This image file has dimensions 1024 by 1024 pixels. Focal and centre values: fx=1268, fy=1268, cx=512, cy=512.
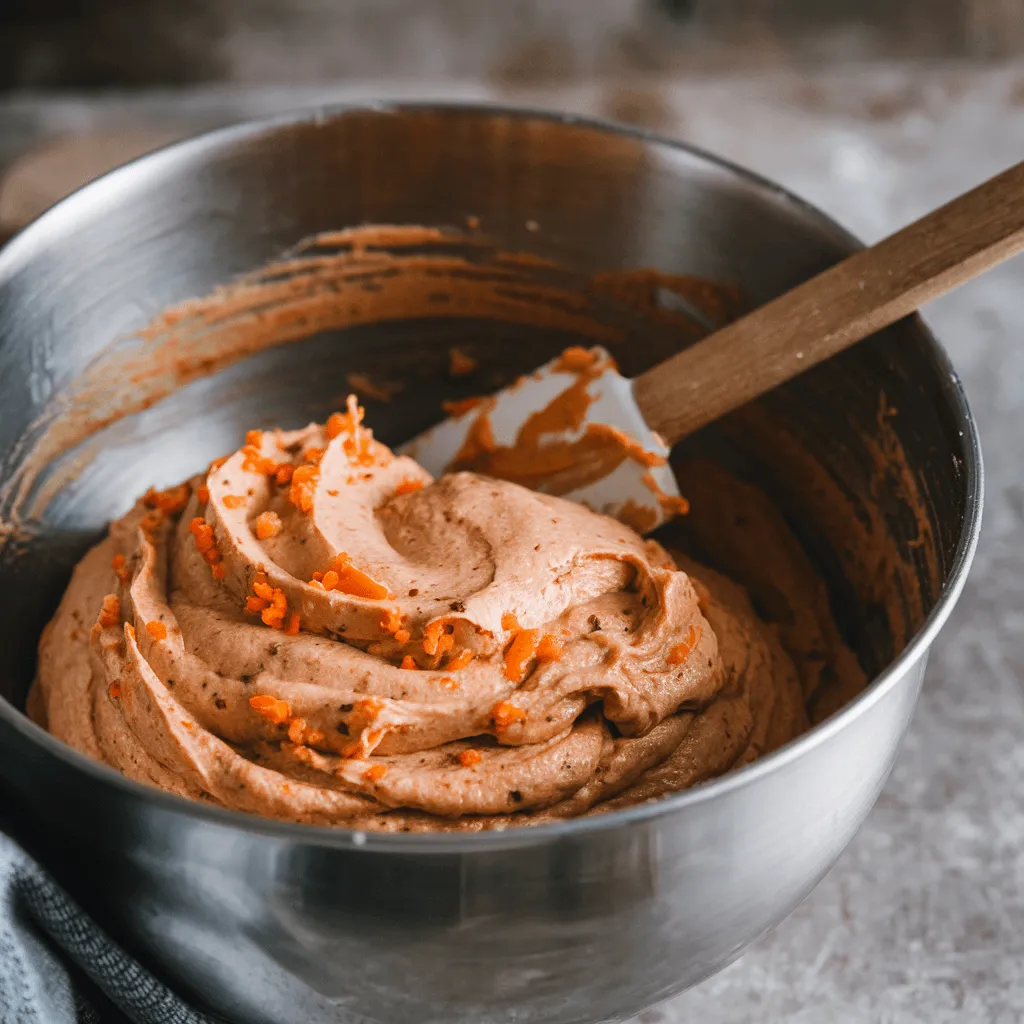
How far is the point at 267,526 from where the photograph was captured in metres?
1.36

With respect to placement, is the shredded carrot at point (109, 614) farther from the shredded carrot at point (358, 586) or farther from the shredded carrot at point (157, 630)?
the shredded carrot at point (358, 586)

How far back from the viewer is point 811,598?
1.58m

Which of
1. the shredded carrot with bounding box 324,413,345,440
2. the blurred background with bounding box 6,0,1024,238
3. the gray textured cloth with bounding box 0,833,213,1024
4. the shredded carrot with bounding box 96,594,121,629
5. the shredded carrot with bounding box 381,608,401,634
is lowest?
the gray textured cloth with bounding box 0,833,213,1024

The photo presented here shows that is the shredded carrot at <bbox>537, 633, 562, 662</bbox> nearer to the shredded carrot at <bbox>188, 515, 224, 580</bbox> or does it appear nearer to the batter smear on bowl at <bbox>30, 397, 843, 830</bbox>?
the batter smear on bowl at <bbox>30, 397, 843, 830</bbox>

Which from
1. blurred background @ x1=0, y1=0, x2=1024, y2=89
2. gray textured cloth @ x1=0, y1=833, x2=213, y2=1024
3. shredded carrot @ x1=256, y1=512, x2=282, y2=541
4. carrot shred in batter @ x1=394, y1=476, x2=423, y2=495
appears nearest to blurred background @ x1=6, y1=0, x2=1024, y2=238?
blurred background @ x1=0, y1=0, x2=1024, y2=89

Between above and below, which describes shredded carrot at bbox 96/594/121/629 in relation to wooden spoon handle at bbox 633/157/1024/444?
below

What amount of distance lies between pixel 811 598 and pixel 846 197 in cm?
106

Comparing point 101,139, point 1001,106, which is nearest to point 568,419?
point 101,139

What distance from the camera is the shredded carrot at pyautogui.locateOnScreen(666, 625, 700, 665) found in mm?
1271

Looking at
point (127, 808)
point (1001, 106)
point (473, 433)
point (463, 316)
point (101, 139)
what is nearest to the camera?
point (127, 808)

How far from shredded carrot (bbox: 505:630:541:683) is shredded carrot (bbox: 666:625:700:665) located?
0.47 ft

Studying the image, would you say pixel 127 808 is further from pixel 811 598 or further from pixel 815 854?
pixel 811 598

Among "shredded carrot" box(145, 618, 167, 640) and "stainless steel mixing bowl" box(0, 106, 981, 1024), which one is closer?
"stainless steel mixing bowl" box(0, 106, 981, 1024)

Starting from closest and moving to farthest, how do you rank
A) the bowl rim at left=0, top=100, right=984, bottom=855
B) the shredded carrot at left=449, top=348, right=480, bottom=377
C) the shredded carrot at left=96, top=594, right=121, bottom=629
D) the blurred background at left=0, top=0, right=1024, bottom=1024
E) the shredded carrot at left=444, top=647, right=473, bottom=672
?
the bowl rim at left=0, top=100, right=984, bottom=855 → the shredded carrot at left=444, top=647, right=473, bottom=672 → the shredded carrot at left=96, top=594, right=121, bottom=629 → the blurred background at left=0, top=0, right=1024, bottom=1024 → the shredded carrot at left=449, top=348, right=480, bottom=377
